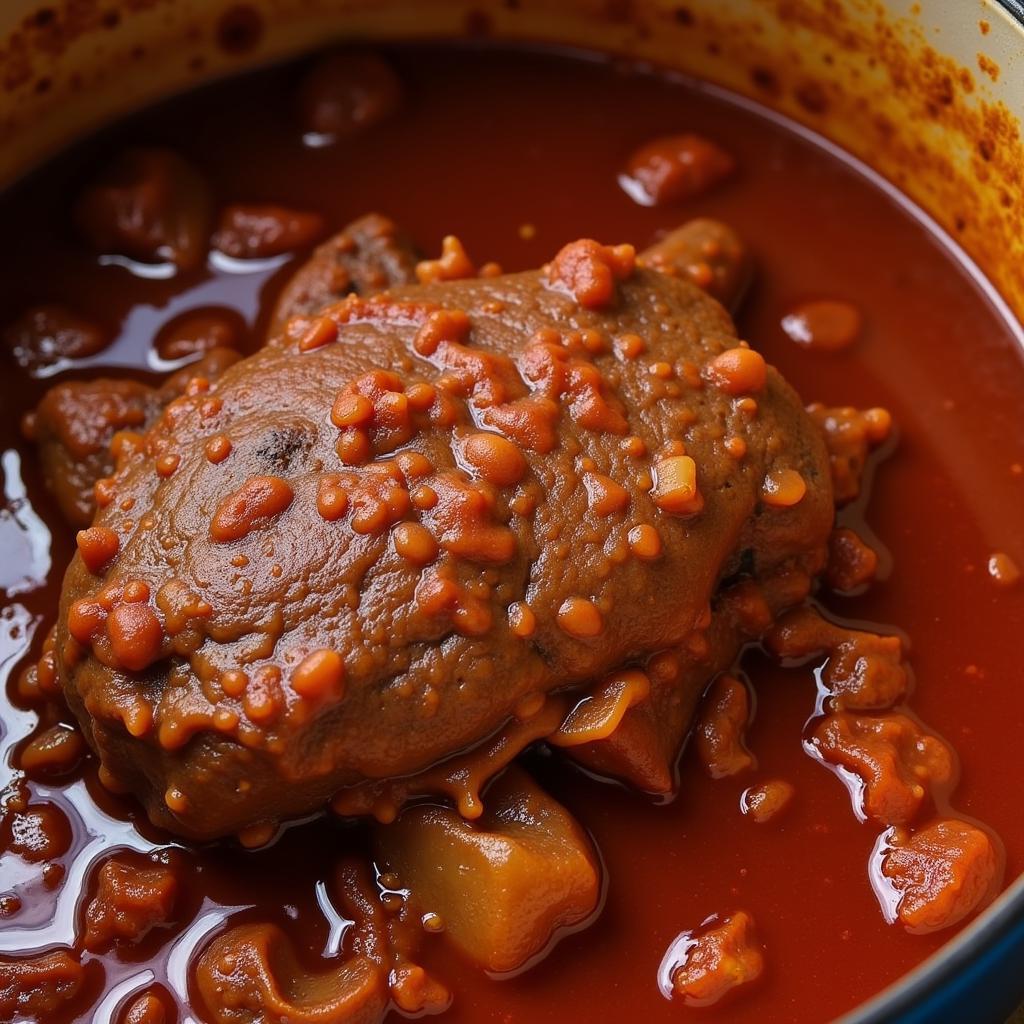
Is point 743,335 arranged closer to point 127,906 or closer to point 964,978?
point 964,978

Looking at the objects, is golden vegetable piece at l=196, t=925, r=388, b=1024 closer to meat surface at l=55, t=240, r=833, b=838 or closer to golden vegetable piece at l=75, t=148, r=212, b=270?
meat surface at l=55, t=240, r=833, b=838

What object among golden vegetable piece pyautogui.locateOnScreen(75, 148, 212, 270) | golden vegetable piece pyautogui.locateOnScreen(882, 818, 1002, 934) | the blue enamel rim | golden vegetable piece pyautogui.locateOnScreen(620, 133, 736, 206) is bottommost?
golden vegetable piece pyautogui.locateOnScreen(75, 148, 212, 270)

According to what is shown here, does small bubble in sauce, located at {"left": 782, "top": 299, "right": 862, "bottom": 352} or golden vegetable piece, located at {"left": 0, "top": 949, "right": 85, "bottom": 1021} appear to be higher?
small bubble in sauce, located at {"left": 782, "top": 299, "right": 862, "bottom": 352}

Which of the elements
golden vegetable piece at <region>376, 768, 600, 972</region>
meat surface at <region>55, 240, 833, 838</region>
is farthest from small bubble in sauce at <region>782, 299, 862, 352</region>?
golden vegetable piece at <region>376, 768, 600, 972</region>

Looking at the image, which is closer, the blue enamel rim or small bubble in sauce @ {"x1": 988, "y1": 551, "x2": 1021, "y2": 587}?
the blue enamel rim

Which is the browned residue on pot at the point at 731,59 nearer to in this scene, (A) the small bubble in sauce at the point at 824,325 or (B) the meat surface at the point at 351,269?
(A) the small bubble in sauce at the point at 824,325
